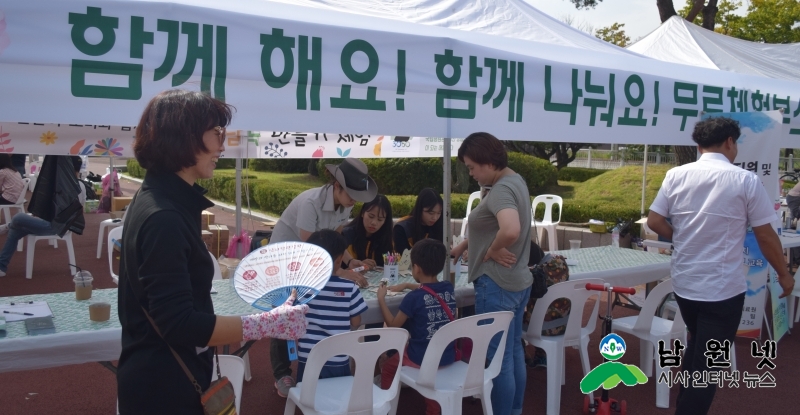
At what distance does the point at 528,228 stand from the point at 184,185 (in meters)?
2.25

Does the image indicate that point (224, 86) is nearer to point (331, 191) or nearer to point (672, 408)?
point (331, 191)

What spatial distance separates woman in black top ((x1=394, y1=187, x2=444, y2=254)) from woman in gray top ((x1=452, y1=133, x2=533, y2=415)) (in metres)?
1.36

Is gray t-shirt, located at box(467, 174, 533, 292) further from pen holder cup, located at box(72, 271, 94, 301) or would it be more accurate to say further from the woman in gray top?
pen holder cup, located at box(72, 271, 94, 301)

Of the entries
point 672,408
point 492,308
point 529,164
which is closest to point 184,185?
point 492,308

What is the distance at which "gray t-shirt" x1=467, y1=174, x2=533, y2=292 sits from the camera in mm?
3293

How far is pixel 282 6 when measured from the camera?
2.84 metres

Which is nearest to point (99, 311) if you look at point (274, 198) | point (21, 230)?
point (21, 230)

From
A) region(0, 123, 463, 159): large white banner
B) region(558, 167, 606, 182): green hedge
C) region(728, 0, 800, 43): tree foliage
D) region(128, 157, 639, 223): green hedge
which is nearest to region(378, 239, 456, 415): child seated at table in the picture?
region(0, 123, 463, 159): large white banner

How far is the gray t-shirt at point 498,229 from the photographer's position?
3.29 m

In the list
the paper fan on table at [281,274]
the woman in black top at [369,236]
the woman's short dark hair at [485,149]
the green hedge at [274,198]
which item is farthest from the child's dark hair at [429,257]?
the green hedge at [274,198]

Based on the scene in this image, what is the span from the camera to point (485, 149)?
3.30 meters

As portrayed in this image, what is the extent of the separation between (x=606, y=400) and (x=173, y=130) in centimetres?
288

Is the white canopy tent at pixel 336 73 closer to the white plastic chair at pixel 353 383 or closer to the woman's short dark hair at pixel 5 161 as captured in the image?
the white plastic chair at pixel 353 383

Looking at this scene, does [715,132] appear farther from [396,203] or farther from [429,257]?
[396,203]
